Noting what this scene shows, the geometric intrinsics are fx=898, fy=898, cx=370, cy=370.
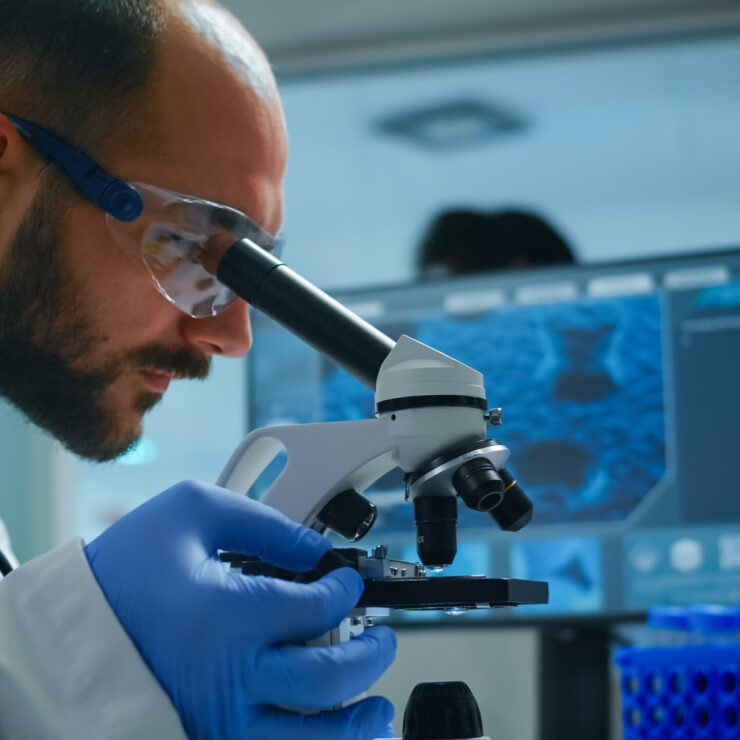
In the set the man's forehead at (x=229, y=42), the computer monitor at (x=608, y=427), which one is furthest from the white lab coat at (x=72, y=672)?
the computer monitor at (x=608, y=427)

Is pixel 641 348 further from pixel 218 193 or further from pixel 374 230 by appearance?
pixel 218 193

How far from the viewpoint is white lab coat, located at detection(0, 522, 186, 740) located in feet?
2.54

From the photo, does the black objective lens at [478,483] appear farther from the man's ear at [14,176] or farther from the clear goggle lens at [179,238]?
the man's ear at [14,176]

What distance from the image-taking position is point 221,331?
1247mm

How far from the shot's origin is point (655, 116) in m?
1.84

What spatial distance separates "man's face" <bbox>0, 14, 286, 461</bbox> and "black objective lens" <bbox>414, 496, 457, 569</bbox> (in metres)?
0.53

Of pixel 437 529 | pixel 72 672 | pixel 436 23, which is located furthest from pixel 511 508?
pixel 436 23

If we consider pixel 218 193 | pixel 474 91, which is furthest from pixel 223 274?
pixel 474 91

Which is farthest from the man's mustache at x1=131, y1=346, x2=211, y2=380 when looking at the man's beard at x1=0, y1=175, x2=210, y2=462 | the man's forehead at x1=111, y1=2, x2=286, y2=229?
the man's forehead at x1=111, y1=2, x2=286, y2=229

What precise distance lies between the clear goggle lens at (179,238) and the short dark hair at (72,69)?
0.10m

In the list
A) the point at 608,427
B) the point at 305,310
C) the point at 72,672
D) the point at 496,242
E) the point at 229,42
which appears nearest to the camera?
the point at 72,672

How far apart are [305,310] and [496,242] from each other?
96 cm

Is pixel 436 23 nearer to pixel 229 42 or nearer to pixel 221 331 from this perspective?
pixel 229 42

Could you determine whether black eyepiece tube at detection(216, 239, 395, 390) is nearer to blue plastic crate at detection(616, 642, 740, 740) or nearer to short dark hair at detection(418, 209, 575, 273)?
blue plastic crate at detection(616, 642, 740, 740)
